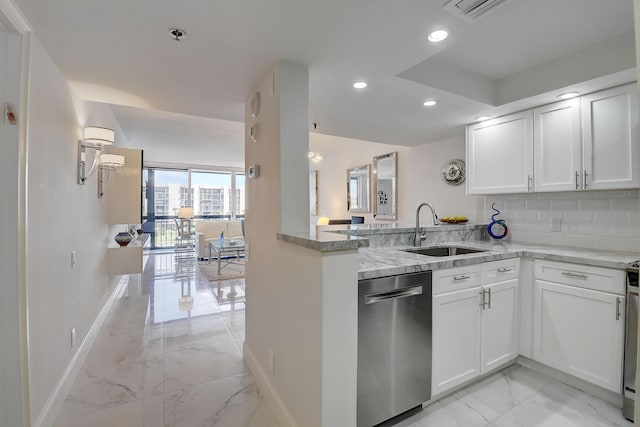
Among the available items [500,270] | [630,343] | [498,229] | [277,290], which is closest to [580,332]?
[630,343]

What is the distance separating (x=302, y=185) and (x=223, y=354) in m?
1.72

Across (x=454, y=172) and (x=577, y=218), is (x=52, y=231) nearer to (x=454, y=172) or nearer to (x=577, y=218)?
(x=454, y=172)

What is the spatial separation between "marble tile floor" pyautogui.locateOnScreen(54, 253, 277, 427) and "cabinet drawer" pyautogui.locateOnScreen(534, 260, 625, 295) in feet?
7.14

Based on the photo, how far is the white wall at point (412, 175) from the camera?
11.9 ft

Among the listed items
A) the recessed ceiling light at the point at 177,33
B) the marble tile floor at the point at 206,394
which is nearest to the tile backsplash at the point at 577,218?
the marble tile floor at the point at 206,394

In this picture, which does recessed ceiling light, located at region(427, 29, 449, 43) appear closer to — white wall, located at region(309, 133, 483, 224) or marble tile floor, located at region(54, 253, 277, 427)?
white wall, located at region(309, 133, 483, 224)

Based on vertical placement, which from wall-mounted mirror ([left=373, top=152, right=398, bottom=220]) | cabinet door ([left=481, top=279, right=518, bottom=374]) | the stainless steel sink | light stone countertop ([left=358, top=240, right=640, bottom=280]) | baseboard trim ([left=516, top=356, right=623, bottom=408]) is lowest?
baseboard trim ([left=516, top=356, right=623, bottom=408])

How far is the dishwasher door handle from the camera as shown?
58.5 inches

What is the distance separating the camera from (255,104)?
7.06 feet

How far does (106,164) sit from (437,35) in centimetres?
323

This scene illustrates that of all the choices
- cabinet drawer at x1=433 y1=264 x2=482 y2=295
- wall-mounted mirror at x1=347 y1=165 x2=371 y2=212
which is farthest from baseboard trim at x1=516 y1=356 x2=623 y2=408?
wall-mounted mirror at x1=347 y1=165 x2=371 y2=212

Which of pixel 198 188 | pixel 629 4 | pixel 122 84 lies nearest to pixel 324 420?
pixel 122 84

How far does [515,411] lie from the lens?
1774 mm

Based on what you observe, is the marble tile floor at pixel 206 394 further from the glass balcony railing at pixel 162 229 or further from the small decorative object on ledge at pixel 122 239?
the glass balcony railing at pixel 162 229
